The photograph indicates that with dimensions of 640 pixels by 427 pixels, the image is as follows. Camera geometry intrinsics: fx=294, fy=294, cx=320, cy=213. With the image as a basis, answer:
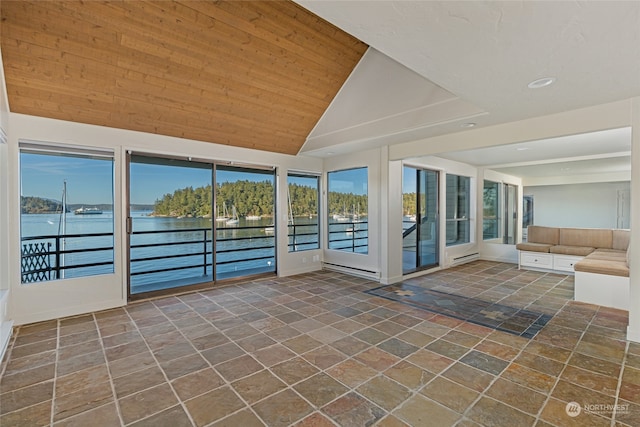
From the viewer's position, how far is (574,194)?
8633mm

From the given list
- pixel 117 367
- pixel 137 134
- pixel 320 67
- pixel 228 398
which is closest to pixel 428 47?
pixel 320 67

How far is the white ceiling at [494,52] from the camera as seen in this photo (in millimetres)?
1590

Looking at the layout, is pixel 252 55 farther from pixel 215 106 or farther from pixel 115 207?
pixel 115 207

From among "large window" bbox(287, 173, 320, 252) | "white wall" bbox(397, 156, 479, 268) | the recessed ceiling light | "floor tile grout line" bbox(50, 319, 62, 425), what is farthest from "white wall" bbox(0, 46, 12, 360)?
"white wall" bbox(397, 156, 479, 268)

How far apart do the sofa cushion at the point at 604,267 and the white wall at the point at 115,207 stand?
5513 millimetres

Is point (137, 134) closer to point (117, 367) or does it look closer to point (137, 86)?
point (137, 86)

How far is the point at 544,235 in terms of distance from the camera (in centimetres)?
640

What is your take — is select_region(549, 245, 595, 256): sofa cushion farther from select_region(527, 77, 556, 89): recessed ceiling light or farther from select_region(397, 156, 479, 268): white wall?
select_region(527, 77, 556, 89): recessed ceiling light

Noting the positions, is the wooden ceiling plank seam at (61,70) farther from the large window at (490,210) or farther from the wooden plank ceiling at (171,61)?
the large window at (490,210)

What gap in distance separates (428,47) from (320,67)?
87.4 inches

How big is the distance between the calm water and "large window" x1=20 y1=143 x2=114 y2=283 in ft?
0.04

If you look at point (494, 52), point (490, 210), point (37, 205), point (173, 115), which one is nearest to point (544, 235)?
point (490, 210)

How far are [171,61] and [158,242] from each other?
355 centimetres

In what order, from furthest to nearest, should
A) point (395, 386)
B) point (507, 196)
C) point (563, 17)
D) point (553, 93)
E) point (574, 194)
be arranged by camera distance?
point (574, 194) < point (507, 196) < point (553, 93) < point (395, 386) < point (563, 17)
